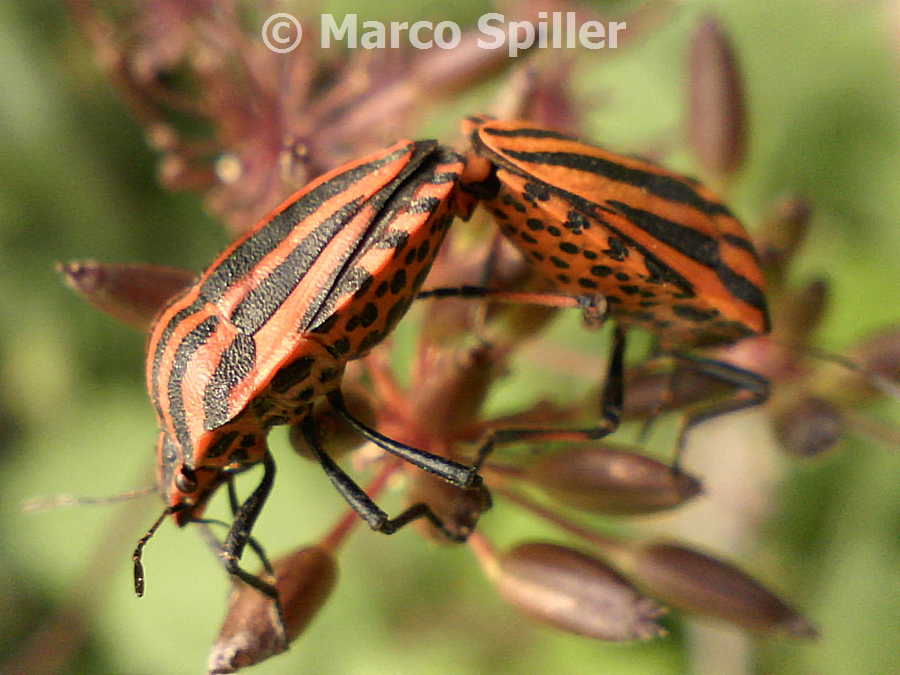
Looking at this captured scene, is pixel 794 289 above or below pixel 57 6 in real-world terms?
below

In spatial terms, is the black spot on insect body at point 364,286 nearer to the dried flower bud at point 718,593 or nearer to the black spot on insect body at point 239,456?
the black spot on insect body at point 239,456

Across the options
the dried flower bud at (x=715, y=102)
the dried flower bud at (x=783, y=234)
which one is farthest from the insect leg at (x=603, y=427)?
the dried flower bud at (x=715, y=102)

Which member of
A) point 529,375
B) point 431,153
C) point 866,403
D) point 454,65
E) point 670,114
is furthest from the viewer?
point 670,114

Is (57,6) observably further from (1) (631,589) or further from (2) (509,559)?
Result: (1) (631,589)

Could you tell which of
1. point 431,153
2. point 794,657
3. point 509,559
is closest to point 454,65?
point 431,153

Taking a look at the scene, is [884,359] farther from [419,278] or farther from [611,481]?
[419,278]

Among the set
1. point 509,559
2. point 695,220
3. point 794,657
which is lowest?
point 794,657

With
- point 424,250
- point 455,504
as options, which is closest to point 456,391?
point 455,504
